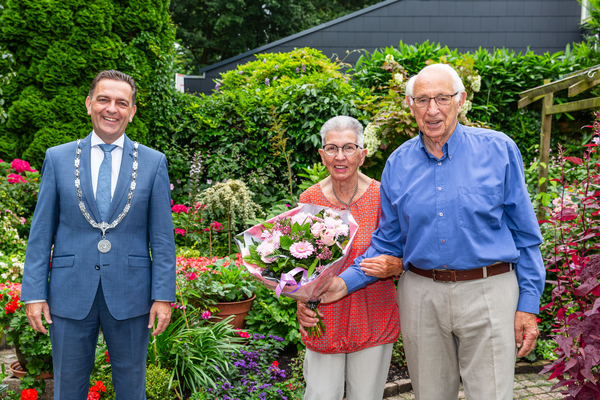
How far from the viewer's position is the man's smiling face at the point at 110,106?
6.76 ft

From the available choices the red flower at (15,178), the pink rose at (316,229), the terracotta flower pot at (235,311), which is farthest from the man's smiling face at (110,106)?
the red flower at (15,178)

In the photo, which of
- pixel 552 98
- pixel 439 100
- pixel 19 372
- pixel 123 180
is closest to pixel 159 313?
pixel 123 180

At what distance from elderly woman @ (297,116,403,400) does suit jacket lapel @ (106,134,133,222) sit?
38.0 inches

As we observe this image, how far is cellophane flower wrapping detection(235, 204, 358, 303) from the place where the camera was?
6.03 ft

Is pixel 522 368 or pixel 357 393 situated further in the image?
pixel 522 368

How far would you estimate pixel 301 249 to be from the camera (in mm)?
1843

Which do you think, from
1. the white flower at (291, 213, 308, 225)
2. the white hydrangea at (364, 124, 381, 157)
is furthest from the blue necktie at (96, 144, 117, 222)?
the white hydrangea at (364, 124, 381, 157)

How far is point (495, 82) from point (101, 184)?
658cm

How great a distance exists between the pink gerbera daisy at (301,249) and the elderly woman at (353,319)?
1.14 ft

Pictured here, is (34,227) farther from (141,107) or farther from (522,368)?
(141,107)

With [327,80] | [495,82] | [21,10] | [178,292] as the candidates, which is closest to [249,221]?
[178,292]

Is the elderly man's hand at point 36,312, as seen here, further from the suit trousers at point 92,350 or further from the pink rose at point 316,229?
the pink rose at point 316,229

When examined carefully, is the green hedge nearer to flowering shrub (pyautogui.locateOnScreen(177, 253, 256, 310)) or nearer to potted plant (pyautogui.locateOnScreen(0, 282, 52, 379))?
flowering shrub (pyautogui.locateOnScreen(177, 253, 256, 310))

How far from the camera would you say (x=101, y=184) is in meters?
2.09
